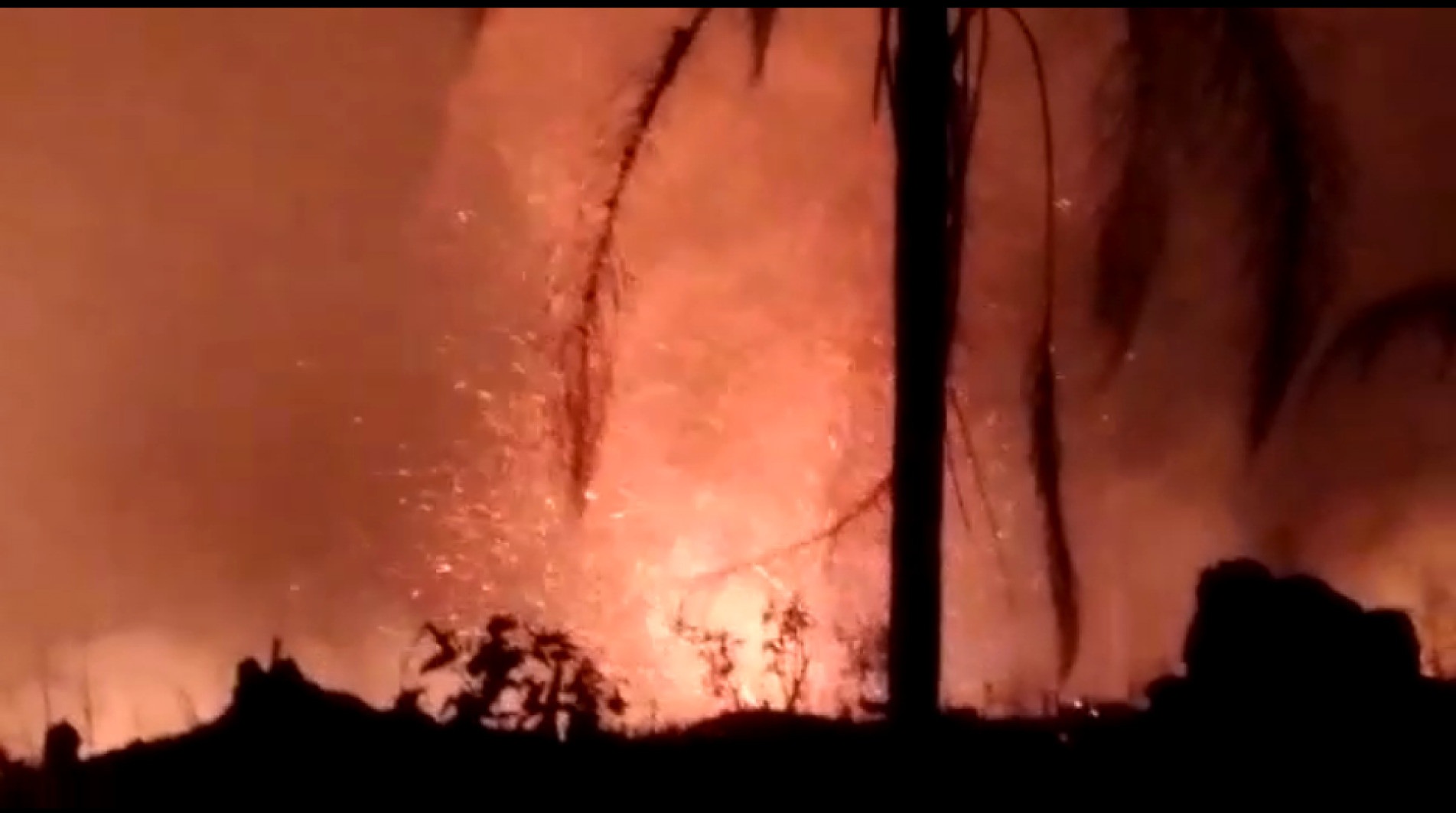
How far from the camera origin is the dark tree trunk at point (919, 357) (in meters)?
0.98

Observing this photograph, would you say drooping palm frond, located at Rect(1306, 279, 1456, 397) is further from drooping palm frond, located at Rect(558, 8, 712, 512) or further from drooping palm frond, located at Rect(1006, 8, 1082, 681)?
drooping palm frond, located at Rect(558, 8, 712, 512)

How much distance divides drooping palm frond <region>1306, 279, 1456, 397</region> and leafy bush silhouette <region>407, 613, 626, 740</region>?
451 millimetres

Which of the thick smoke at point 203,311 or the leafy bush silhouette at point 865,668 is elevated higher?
the thick smoke at point 203,311

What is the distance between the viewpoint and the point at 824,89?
3.34 feet

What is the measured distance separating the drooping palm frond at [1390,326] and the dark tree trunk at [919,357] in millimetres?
237

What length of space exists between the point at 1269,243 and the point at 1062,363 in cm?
14

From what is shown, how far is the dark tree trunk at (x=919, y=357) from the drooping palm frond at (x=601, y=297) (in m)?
0.13

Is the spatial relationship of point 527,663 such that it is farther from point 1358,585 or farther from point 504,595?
point 1358,585

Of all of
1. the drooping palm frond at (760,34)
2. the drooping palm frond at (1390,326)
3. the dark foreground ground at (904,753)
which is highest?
the drooping palm frond at (760,34)

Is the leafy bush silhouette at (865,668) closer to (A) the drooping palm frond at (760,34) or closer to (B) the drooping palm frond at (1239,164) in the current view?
(B) the drooping palm frond at (1239,164)

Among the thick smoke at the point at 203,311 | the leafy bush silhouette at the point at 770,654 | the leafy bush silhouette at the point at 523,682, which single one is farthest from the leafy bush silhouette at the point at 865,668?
the thick smoke at the point at 203,311

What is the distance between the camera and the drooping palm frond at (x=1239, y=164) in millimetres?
1019

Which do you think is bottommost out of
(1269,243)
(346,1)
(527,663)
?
(527,663)

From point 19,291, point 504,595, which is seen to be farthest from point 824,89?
point 19,291
